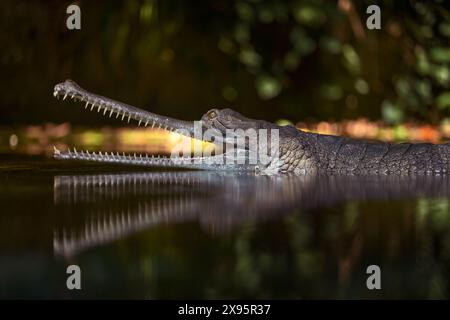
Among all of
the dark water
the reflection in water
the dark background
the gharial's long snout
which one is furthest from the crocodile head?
the dark background

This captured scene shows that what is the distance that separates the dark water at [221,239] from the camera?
8.03ft

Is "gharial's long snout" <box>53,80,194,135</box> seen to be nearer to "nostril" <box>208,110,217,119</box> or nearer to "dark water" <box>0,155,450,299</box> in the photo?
"nostril" <box>208,110,217,119</box>

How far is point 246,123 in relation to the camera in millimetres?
6551

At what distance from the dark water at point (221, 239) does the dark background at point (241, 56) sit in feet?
16.3

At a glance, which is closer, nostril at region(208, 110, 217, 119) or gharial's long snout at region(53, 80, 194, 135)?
gharial's long snout at region(53, 80, 194, 135)

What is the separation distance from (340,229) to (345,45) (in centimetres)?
716

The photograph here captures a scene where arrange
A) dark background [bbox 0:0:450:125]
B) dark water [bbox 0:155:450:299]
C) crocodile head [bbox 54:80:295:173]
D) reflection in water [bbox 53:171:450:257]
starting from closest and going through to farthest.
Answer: dark water [bbox 0:155:450:299], reflection in water [bbox 53:171:450:257], crocodile head [bbox 54:80:295:173], dark background [bbox 0:0:450:125]

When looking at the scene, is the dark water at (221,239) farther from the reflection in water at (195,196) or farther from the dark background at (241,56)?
the dark background at (241,56)

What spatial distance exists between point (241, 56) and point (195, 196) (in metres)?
5.69

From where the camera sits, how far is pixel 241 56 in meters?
10.2

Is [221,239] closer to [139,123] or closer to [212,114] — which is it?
[139,123]

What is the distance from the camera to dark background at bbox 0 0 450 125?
10148 mm

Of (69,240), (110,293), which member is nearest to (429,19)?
(69,240)

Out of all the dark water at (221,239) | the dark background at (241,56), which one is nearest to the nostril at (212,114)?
the dark water at (221,239)
